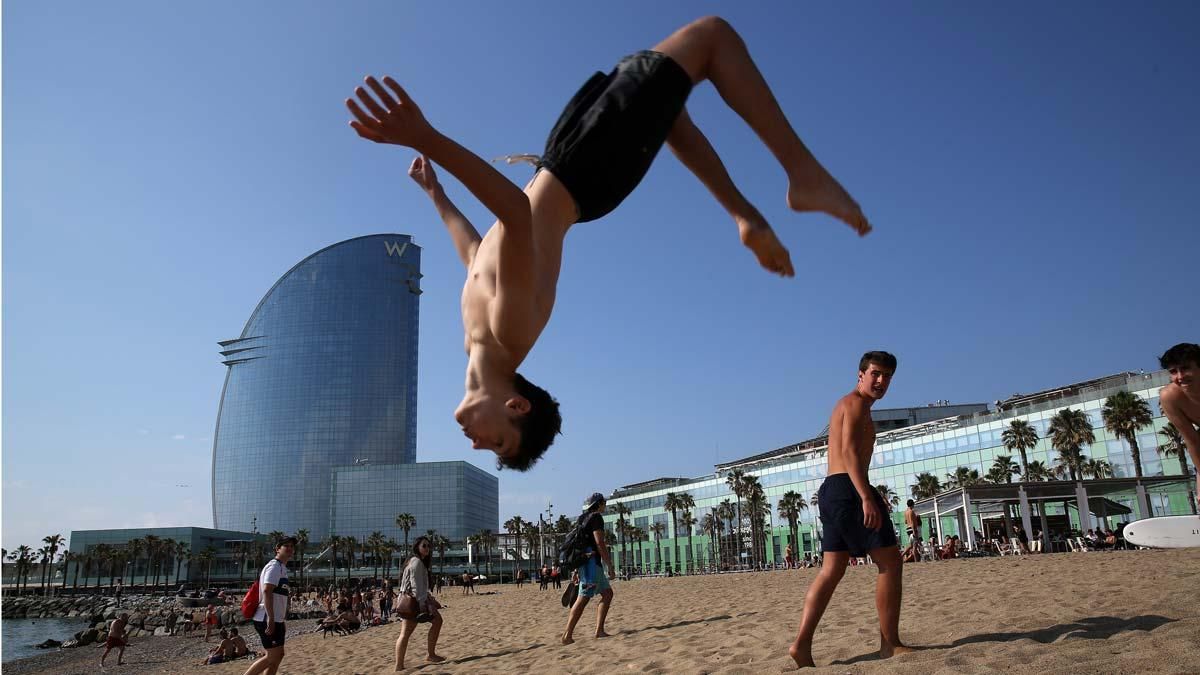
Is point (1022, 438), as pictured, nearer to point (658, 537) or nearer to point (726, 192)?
point (658, 537)

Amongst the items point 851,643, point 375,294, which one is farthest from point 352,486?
point 851,643

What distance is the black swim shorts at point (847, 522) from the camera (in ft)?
18.1

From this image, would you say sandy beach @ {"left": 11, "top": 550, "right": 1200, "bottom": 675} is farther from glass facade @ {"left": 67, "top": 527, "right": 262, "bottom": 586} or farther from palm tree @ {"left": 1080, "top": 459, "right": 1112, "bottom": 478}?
glass facade @ {"left": 67, "top": 527, "right": 262, "bottom": 586}

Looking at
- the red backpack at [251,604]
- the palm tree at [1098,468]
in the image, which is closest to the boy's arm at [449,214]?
the red backpack at [251,604]

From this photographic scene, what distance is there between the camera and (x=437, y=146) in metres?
2.40

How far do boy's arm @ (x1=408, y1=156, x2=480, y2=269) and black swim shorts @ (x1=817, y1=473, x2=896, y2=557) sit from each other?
3.37 meters

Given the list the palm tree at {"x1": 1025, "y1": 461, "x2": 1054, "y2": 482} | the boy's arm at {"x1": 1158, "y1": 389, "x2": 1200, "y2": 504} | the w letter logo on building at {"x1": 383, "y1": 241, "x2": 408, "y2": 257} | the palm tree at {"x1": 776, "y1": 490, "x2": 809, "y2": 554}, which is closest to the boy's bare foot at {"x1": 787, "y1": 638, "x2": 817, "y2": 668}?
the boy's arm at {"x1": 1158, "y1": 389, "x2": 1200, "y2": 504}

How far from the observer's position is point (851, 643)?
21.2 feet

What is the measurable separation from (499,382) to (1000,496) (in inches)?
1458

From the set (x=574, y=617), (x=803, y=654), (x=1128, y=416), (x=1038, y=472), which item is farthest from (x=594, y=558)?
(x=1038, y=472)

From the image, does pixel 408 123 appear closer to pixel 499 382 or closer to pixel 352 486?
pixel 499 382

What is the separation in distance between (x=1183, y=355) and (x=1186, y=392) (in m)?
0.29

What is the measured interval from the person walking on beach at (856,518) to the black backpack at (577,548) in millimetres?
4557

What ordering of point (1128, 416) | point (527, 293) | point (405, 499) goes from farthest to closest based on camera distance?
point (405, 499)
point (1128, 416)
point (527, 293)
